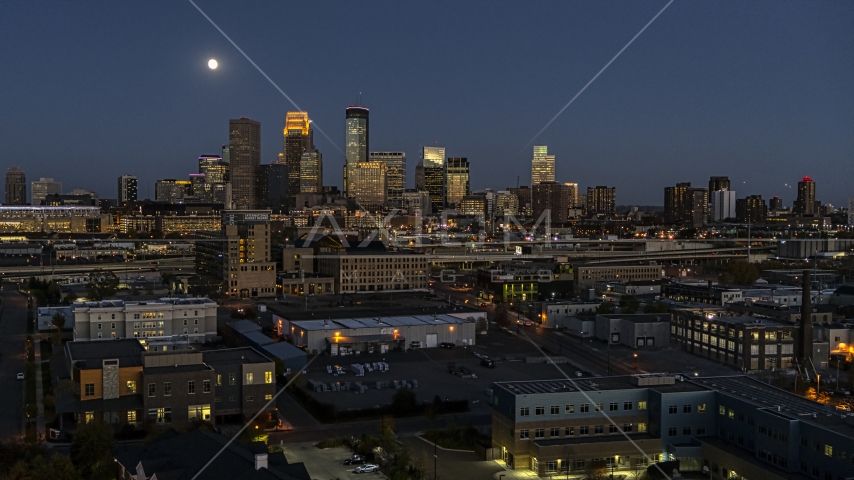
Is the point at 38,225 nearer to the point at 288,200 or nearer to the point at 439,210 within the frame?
the point at 288,200

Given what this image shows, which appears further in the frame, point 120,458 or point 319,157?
point 319,157

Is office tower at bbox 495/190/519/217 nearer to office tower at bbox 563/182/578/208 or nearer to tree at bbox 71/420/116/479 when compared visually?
office tower at bbox 563/182/578/208

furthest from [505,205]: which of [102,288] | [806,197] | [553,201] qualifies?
[102,288]

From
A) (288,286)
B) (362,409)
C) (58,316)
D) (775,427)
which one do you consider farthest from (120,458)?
(288,286)

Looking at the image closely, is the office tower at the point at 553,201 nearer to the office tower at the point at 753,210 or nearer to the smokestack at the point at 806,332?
the office tower at the point at 753,210

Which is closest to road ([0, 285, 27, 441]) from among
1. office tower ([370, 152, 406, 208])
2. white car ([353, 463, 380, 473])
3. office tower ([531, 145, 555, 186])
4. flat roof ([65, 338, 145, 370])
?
flat roof ([65, 338, 145, 370])

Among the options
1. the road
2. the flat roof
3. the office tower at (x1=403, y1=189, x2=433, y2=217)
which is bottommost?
the road
